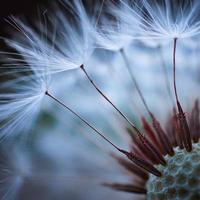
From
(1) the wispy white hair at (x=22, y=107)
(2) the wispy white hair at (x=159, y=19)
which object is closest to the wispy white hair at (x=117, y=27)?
(2) the wispy white hair at (x=159, y=19)

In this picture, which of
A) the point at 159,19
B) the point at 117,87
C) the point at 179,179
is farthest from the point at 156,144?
the point at 117,87

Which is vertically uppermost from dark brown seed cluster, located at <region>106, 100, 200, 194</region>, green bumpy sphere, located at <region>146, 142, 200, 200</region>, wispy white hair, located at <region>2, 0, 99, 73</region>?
wispy white hair, located at <region>2, 0, 99, 73</region>

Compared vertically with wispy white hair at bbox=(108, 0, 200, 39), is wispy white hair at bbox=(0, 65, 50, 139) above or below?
below

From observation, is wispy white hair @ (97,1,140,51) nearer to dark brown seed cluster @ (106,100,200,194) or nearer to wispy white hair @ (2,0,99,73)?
wispy white hair @ (2,0,99,73)

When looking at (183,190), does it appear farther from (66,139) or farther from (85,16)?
(66,139)

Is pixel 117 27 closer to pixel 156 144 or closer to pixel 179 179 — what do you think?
pixel 156 144

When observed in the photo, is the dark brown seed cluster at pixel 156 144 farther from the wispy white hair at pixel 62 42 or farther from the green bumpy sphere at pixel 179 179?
the wispy white hair at pixel 62 42

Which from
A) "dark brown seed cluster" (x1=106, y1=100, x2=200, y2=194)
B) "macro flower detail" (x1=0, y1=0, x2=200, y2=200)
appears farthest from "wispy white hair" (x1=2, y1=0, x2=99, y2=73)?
"dark brown seed cluster" (x1=106, y1=100, x2=200, y2=194)

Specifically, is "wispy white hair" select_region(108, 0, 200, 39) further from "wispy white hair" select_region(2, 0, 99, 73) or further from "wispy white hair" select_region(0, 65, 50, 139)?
"wispy white hair" select_region(0, 65, 50, 139)

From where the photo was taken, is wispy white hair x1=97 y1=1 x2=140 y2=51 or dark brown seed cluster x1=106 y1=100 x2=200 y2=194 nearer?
dark brown seed cluster x1=106 y1=100 x2=200 y2=194

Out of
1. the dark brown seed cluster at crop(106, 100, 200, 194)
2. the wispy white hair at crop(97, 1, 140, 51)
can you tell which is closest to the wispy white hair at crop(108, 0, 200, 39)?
the wispy white hair at crop(97, 1, 140, 51)

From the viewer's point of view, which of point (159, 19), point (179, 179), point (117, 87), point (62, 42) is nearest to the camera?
point (179, 179)
